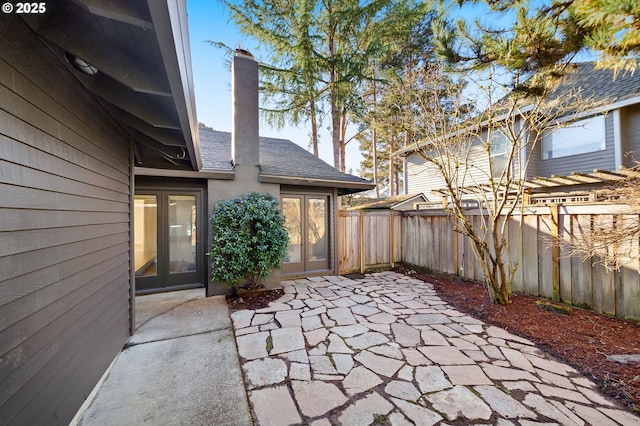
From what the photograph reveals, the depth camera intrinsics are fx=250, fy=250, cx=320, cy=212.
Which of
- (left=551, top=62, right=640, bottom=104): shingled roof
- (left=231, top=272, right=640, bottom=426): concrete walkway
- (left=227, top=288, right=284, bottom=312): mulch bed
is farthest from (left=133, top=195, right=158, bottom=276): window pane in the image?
(left=551, top=62, right=640, bottom=104): shingled roof

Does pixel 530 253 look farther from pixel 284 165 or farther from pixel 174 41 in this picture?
pixel 174 41

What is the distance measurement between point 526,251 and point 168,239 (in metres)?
6.84

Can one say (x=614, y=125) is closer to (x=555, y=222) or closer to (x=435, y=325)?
(x=555, y=222)

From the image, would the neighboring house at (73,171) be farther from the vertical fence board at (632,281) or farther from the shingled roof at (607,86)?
the shingled roof at (607,86)

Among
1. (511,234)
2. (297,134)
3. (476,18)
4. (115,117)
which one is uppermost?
(297,134)

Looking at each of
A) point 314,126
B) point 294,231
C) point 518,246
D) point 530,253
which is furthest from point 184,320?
point 314,126

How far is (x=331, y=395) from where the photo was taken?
2156mm

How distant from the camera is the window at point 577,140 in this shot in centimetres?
651

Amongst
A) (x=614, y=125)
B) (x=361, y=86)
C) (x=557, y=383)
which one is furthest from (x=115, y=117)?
(x=614, y=125)

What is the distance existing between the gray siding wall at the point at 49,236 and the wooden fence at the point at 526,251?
5037 mm

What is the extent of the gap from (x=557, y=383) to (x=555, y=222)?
288 centimetres

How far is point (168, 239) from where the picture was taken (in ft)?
16.6

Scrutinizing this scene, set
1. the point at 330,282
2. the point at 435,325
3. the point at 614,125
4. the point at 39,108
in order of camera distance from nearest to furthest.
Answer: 1. the point at 39,108
2. the point at 435,325
3. the point at 330,282
4. the point at 614,125

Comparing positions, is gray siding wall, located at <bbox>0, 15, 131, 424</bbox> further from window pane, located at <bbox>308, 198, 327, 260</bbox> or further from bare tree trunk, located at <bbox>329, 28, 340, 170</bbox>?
bare tree trunk, located at <bbox>329, 28, 340, 170</bbox>
